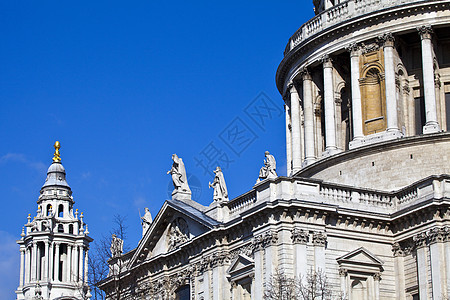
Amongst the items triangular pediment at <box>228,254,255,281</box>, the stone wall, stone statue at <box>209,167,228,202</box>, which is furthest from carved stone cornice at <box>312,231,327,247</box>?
the stone wall

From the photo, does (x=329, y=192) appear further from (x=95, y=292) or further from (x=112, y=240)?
(x=112, y=240)

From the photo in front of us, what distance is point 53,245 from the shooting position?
110m

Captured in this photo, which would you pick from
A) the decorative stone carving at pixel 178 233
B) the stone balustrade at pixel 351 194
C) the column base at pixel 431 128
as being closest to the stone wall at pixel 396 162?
the column base at pixel 431 128

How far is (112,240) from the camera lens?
59.8 m

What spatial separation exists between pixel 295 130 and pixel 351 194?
1410 cm

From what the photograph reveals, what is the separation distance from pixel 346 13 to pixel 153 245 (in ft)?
52.2

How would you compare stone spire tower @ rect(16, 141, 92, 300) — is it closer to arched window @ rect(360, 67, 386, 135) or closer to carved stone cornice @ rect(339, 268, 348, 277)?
arched window @ rect(360, 67, 386, 135)

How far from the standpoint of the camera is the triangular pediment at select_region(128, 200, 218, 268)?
50875 mm

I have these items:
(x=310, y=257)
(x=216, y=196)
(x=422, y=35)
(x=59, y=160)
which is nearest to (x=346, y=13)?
(x=422, y=35)

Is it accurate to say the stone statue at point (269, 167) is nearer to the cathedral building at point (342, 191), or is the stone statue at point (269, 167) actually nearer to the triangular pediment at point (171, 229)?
the cathedral building at point (342, 191)

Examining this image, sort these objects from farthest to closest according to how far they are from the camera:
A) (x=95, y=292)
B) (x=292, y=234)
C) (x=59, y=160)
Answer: (x=59, y=160) < (x=95, y=292) < (x=292, y=234)

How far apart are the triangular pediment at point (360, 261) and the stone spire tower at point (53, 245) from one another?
206 feet

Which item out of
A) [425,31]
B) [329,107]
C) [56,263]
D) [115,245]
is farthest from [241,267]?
[56,263]

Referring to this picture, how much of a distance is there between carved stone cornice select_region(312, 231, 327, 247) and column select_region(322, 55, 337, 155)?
11.6m
